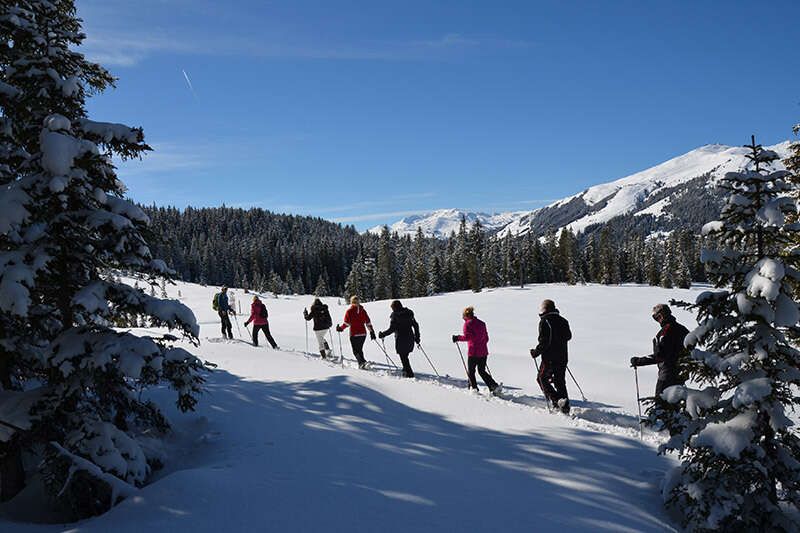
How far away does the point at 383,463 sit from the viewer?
543cm

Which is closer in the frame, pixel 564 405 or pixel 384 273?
pixel 564 405

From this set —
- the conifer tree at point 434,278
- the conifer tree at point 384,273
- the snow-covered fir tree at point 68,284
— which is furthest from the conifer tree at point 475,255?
the snow-covered fir tree at point 68,284

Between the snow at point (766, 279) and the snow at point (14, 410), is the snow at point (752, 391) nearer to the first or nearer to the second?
the snow at point (766, 279)

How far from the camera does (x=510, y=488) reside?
4.89m

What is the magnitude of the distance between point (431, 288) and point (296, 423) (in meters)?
67.2

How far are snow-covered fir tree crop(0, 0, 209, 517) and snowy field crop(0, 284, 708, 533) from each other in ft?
2.13

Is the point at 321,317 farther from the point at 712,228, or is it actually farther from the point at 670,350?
the point at 712,228

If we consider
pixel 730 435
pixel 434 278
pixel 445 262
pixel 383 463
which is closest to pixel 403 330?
pixel 383 463

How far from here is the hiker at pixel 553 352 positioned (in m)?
8.87

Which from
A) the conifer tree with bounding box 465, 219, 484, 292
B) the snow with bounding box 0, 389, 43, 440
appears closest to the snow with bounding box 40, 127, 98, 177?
the snow with bounding box 0, 389, 43, 440

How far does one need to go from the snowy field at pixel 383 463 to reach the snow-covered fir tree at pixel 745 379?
612 millimetres

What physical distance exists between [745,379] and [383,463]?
4021 millimetres

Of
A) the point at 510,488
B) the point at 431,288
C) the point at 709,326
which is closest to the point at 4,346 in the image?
the point at 510,488

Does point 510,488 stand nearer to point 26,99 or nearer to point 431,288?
point 26,99
